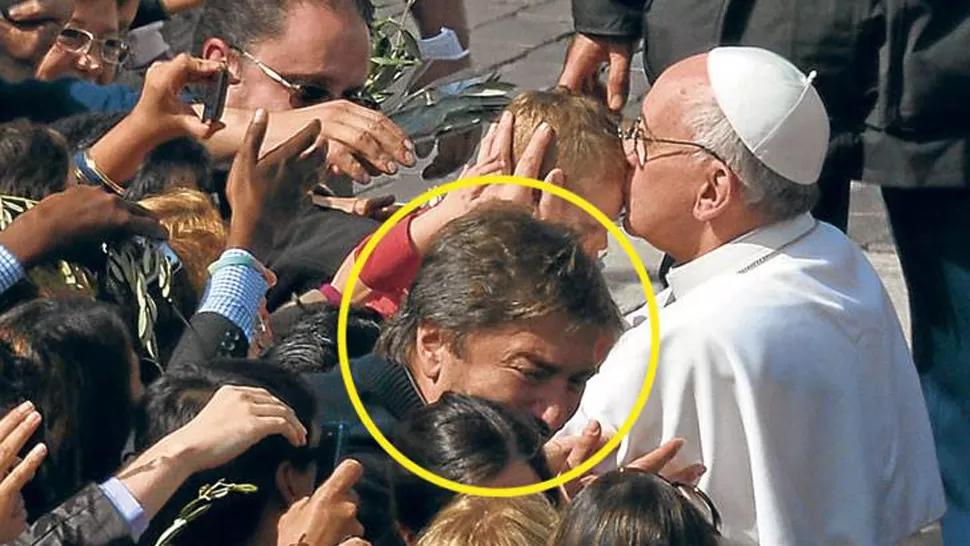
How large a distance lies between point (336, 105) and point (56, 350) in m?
0.81

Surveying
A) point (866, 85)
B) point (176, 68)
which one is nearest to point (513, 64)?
point (866, 85)

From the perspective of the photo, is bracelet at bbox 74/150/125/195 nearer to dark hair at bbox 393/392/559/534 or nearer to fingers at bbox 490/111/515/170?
fingers at bbox 490/111/515/170

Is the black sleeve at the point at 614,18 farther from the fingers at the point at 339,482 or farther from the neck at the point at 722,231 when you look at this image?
the fingers at the point at 339,482

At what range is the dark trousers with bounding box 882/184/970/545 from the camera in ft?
14.8

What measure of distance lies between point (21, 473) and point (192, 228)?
117 centimetres

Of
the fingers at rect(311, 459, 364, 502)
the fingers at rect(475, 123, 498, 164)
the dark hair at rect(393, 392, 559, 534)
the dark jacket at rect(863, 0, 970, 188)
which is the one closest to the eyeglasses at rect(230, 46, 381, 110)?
the fingers at rect(475, 123, 498, 164)

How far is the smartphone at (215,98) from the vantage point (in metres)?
3.96

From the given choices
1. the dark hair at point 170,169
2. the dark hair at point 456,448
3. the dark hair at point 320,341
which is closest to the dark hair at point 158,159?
the dark hair at point 170,169

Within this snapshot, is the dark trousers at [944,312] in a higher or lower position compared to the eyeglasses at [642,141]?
lower

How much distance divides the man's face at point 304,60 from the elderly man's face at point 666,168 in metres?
0.84

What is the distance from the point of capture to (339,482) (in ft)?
10.1

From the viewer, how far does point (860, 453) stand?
11.5 ft

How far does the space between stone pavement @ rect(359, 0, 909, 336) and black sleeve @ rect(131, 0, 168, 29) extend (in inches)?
41.8

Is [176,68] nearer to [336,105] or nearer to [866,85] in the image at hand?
[336,105]
